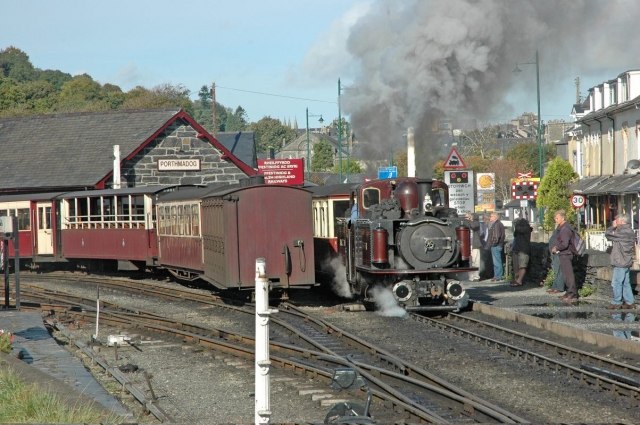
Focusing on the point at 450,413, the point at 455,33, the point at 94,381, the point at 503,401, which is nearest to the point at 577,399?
the point at 503,401

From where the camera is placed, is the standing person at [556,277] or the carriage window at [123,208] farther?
the carriage window at [123,208]

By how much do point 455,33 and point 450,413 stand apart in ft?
34.1

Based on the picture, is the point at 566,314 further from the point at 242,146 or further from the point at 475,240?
the point at 242,146

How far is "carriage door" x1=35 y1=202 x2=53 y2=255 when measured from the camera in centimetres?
2694

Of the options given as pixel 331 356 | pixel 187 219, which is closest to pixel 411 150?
pixel 187 219

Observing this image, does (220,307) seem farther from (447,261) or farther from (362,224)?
(447,261)

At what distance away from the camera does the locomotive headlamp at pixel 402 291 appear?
1455cm

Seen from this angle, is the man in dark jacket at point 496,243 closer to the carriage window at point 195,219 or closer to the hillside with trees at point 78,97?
the carriage window at point 195,219

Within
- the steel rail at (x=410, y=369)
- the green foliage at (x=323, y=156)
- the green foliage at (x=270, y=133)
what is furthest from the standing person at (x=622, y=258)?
the green foliage at (x=270, y=133)

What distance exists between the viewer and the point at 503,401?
27.9 ft

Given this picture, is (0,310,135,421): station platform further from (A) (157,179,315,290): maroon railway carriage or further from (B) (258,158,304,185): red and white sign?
(B) (258,158,304,185): red and white sign

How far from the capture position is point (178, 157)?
110ft

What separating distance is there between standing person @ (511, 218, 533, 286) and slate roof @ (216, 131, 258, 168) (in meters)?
22.2

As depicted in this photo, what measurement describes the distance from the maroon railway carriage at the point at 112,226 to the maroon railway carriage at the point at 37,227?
35 cm
